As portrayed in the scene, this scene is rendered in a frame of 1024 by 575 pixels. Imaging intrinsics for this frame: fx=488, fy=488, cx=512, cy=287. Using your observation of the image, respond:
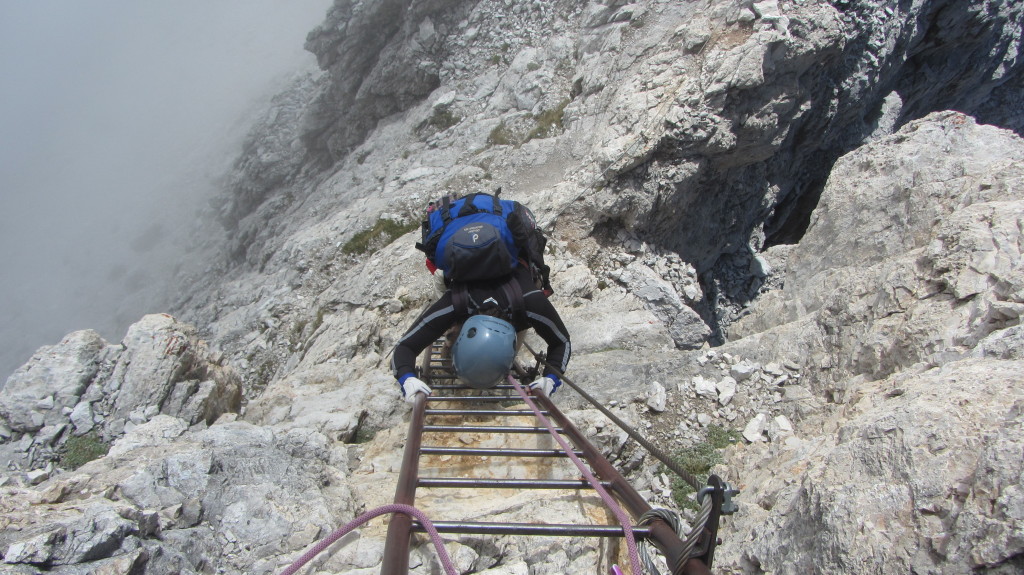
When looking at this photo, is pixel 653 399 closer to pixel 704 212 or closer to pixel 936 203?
pixel 936 203

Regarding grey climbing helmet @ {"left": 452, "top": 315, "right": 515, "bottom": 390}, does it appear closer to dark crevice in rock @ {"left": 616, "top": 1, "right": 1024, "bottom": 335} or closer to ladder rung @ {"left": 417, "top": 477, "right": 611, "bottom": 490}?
ladder rung @ {"left": 417, "top": 477, "right": 611, "bottom": 490}

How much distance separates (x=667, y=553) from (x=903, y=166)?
778cm

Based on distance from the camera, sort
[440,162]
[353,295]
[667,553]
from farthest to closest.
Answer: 1. [440,162]
2. [353,295]
3. [667,553]

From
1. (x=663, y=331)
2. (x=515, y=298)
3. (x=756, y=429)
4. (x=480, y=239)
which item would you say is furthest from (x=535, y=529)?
(x=663, y=331)

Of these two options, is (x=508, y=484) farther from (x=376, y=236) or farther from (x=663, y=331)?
(x=376, y=236)

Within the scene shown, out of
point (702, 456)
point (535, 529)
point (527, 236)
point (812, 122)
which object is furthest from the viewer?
point (812, 122)

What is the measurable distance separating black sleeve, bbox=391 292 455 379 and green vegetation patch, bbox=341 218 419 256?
1100cm

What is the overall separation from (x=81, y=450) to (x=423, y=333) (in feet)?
17.1

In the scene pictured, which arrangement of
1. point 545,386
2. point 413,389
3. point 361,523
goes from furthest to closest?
point 545,386
point 413,389
point 361,523

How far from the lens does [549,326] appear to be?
5.81m

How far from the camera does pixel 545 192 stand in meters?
13.3

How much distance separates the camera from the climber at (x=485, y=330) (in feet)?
17.1

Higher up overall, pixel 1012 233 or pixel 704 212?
pixel 1012 233

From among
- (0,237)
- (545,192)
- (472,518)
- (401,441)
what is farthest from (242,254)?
(0,237)
